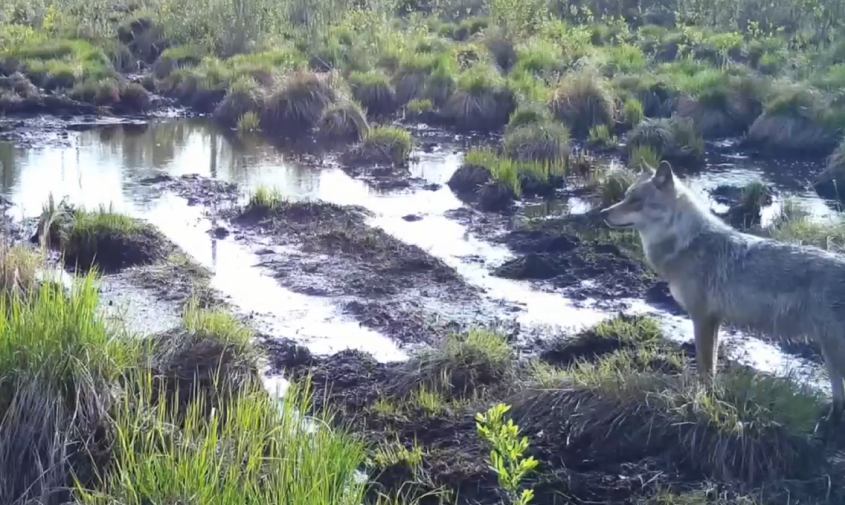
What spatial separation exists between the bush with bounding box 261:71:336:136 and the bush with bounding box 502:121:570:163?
4.53 meters

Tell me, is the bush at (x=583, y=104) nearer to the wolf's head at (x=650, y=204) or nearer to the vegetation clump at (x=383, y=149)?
the vegetation clump at (x=383, y=149)

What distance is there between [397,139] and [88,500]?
520 inches

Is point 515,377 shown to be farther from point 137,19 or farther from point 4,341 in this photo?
point 137,19

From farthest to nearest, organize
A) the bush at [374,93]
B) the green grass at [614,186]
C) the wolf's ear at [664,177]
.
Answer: the bush at [374,93] < the green grass at [614,186] < the wolf's ear at [664,177]

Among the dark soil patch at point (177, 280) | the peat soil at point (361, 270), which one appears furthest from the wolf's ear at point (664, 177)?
the dark soil patch at point (177, 280)

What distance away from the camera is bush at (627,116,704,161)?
674 inches

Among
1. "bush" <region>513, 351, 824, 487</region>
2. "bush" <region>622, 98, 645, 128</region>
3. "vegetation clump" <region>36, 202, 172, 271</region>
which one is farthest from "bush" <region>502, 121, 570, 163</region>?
"bush" <region>513, 351, 824, 487</region>

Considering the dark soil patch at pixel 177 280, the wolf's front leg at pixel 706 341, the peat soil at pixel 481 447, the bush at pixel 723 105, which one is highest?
the bush at pixel 723 105

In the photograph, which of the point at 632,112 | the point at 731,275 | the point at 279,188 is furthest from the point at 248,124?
the point at 731,275

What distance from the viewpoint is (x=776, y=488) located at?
5.94m

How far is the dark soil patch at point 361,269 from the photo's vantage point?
961 cm

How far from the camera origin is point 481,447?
21.5 feet

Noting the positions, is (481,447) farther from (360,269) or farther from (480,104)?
(480,104)

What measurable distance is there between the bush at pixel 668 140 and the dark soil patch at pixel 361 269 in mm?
6025
